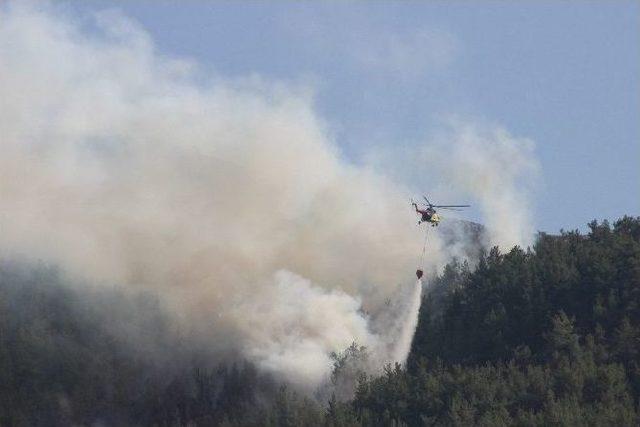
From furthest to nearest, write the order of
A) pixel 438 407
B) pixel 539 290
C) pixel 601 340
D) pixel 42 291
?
pixel 42 291 → pixel 539 290 → pixel 601 340 → pixel 438 407

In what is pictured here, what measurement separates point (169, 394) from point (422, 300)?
24.2 meters

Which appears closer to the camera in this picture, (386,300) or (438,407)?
(438,407)

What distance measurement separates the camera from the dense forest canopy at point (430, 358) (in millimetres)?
117062

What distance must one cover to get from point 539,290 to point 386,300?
43.3ft

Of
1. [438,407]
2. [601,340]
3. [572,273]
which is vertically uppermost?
[572,273]

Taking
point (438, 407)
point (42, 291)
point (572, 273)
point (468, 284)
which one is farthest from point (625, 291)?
point (42, 291)

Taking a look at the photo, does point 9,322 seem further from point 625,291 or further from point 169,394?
point 625,291

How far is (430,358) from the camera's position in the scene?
13425 cm

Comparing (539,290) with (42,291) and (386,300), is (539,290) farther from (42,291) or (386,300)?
(42,291)

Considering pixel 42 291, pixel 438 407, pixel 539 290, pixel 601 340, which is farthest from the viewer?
pixel 42 291

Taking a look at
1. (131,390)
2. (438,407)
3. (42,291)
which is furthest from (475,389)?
(42,291)

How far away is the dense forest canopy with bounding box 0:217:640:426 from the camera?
117 m

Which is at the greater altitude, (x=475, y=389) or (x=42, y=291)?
(x=42, y=291)

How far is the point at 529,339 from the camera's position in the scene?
13262 cm
